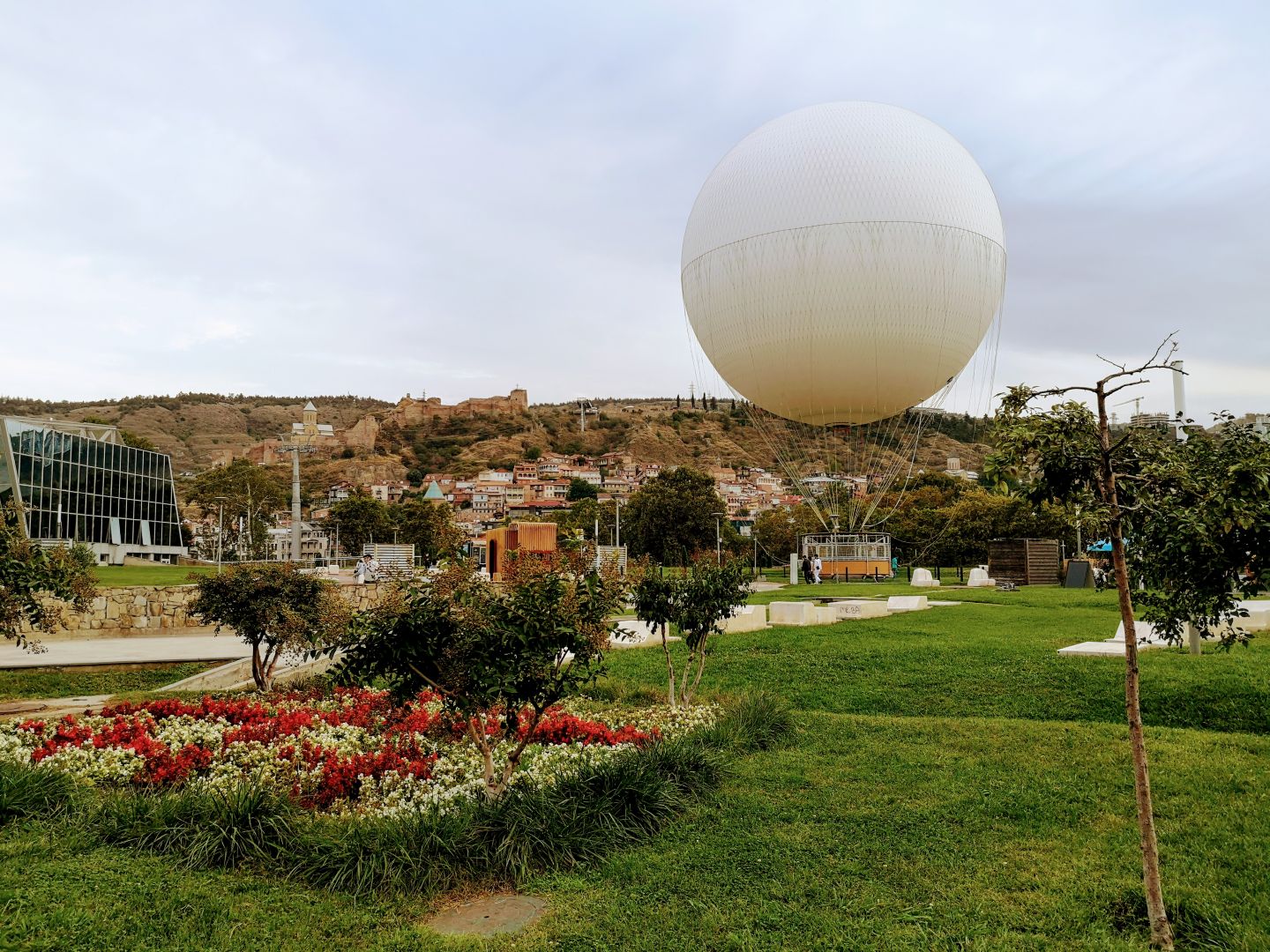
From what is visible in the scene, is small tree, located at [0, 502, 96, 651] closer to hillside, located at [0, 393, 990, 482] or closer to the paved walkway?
the paved walkway

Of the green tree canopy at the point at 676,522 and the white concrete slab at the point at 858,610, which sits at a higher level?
the green tree canopy at the point at 676,522

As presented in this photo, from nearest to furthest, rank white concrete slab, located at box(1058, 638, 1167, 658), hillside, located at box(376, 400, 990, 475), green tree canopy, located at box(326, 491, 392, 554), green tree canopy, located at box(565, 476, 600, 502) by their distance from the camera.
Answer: white concrete slab, located at box(1058, 638, 1167, 658) < green tree canopy, located at box(326, 491, 392, 554) < green tree canopy, located at box(565, 476, 600, 502) < hillside, located at box(376, 400, 990, 475)

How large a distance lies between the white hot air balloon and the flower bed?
1559cm

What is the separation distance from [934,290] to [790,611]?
1008 centimetres

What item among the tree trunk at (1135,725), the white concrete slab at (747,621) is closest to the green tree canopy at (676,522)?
the white concrete slab at (747,621)

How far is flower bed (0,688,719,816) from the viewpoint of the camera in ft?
23.3

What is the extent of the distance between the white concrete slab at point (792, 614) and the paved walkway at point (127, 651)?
1122cm

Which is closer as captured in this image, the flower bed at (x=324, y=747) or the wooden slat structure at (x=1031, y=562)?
the flower bed at (x=324, y=747)

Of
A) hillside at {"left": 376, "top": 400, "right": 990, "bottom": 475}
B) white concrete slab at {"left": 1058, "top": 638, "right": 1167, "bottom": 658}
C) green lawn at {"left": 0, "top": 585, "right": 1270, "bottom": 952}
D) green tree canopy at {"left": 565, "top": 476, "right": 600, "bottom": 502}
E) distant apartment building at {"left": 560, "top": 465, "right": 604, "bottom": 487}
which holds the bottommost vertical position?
green lawn at {"left": 0, "top": 585, "right": 1270, "bottom": 952}

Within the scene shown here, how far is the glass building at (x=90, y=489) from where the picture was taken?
39094 mm

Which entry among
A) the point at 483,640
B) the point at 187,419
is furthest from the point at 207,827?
the point at 187,419

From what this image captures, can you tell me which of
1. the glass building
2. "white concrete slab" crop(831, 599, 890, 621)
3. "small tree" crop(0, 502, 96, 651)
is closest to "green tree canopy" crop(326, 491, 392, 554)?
the glass building

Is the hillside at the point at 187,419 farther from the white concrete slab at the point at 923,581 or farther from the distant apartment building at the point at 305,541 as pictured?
the white concrete slab at the point at 923,581

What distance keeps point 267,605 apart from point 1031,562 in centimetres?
2853
